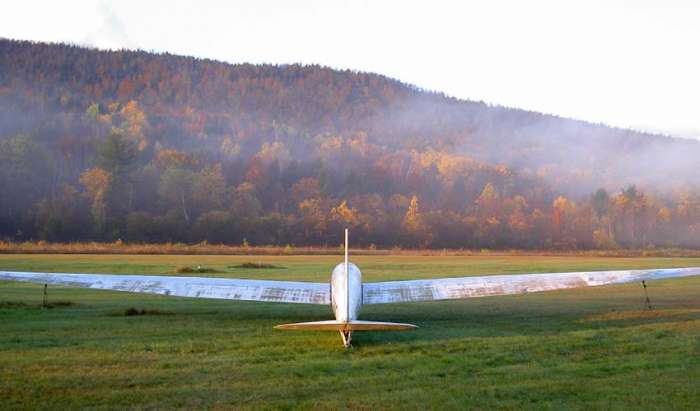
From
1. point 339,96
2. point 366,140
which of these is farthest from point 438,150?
point 339,96

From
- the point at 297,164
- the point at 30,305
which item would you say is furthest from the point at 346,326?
the point at 297,164

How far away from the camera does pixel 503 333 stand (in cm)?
1396

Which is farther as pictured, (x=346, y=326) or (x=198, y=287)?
(x=198, y=287)

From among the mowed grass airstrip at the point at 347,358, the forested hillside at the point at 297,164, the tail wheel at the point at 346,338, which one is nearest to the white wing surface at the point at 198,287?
the mowed grass airstrip at the point at 347,358

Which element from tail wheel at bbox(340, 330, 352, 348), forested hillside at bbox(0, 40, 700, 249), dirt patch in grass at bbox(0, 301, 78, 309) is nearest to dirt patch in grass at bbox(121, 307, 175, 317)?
dirt patch in grass at bbox(0, 301, 78, 309)

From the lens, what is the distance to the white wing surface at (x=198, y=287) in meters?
15.5

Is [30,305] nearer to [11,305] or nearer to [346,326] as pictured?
[11,305]

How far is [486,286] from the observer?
16.0 m

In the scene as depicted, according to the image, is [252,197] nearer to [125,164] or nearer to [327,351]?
[125,164]

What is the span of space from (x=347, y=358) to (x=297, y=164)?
70101mm

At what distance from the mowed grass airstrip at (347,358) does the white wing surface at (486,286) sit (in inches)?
27.1

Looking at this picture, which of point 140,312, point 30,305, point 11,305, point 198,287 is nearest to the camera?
point 198,287

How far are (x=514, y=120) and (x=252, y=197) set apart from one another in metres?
48.9

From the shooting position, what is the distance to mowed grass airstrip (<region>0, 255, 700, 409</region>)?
8555 mm
